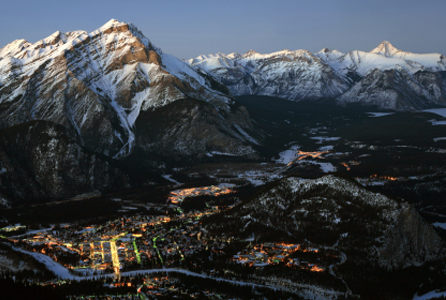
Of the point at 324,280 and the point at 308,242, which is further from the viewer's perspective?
the point at 308,242

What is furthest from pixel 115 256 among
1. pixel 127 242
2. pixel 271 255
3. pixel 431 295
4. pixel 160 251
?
pixel 431 295

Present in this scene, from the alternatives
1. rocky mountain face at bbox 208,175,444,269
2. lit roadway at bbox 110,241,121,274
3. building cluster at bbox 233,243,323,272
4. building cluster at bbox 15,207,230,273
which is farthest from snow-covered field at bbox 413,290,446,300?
lit roadway at bbox 110,241,121,274

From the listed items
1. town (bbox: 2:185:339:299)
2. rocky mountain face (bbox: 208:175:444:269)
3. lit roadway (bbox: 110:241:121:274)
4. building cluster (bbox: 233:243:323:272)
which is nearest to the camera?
town (bbox: 2:185:339:299)

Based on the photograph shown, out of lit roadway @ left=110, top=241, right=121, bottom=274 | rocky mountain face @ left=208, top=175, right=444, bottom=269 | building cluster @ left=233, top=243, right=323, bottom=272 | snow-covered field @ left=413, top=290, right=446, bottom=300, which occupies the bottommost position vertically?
snow-covered field @ left=413, top=290, right=446, bottom=300

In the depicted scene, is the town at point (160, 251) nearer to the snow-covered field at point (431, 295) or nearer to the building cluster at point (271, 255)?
the building cluster at point (271, 255)

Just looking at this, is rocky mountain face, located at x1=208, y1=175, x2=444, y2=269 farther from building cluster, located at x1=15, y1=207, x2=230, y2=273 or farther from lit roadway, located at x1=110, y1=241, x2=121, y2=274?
lit roadway, located at x1=110, y1=241, x2=121, y2=274

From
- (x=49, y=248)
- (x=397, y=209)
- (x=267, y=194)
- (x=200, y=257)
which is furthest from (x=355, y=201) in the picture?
(x=49, y=248)

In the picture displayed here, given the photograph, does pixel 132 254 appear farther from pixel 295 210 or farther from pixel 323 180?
pixel 323 180

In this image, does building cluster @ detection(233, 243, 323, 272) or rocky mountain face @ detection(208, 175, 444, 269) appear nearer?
building cluster @ detection(233, 243, 323, 272)
